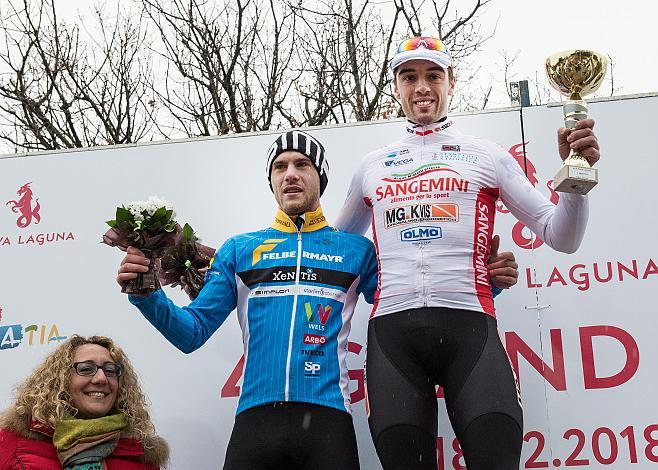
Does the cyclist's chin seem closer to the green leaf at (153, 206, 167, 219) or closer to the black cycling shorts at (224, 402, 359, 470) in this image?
the green leaf at (153, 206, 167, 219)

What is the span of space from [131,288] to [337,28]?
6935mm

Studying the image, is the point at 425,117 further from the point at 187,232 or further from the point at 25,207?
the point at 25,207

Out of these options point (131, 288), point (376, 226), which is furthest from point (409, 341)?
point (131, 288)

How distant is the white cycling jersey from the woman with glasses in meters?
1.09

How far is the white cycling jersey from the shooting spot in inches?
95.0

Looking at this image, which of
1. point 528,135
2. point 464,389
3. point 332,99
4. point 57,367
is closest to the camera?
point 464,389

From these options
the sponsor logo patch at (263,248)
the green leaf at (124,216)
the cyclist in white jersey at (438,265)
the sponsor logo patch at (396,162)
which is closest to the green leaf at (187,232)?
the sponsor logo patch at (263,248)

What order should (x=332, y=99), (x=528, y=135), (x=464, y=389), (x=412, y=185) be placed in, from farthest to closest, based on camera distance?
1. (x=332, y=99)
2. (x=528, y=135)
3. (x=412, y=185)
4. (x=464, y=389)

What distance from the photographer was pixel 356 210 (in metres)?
2.89

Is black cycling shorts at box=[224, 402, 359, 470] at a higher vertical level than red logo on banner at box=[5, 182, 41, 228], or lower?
lower

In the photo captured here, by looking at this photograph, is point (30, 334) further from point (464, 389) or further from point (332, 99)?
point (332, 99)

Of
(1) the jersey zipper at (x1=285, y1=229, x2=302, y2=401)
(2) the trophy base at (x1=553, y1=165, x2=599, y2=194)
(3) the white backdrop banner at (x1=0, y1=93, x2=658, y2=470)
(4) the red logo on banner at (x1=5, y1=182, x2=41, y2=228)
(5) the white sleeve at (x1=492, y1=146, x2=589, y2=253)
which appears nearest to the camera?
(2) the trophy base at (x1=553, y1=165, x2=599, y2=194)

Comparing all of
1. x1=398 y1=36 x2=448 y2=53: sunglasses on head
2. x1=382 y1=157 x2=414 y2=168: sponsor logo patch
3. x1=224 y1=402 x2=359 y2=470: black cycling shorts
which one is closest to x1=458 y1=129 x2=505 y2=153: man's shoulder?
x1=382 y1=157 x2=414 y2=168: sponsor logo patch

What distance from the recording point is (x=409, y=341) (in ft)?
7.79
